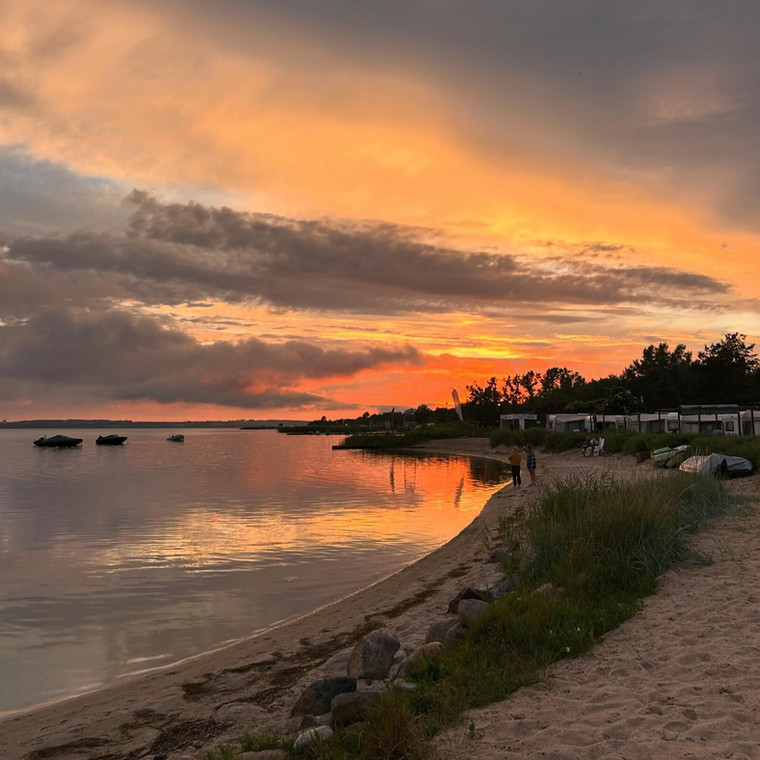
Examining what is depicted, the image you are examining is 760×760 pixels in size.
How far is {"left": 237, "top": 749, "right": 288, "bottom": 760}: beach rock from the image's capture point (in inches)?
227

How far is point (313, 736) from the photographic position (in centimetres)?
589

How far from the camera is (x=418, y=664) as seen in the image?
766 cm

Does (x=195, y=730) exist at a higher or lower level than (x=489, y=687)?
lower

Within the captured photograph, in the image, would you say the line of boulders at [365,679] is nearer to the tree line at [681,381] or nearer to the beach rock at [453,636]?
the beach rock at [453,636]

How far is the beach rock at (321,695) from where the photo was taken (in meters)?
7.00

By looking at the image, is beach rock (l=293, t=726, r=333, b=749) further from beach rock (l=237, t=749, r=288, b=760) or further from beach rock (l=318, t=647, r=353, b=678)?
beach rock (l=318, t=647, r=353, b=678)

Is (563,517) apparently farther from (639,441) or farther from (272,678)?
(639,441)

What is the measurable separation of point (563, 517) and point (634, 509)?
66.9 inches

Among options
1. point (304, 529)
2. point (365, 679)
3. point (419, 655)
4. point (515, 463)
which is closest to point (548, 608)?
point (419, 655)

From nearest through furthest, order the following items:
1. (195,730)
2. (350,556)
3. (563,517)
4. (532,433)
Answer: (195,730)
(563,517)
(350,556)
(532,433)

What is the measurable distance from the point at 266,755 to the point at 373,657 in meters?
2.53

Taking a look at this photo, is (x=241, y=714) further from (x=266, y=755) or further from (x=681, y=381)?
(x=681, y=381)

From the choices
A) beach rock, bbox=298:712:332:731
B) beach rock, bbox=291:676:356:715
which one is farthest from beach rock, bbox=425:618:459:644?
beach rock, bbox=298:712:332:731

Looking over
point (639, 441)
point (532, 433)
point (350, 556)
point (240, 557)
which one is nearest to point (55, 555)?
point (240, 557)
